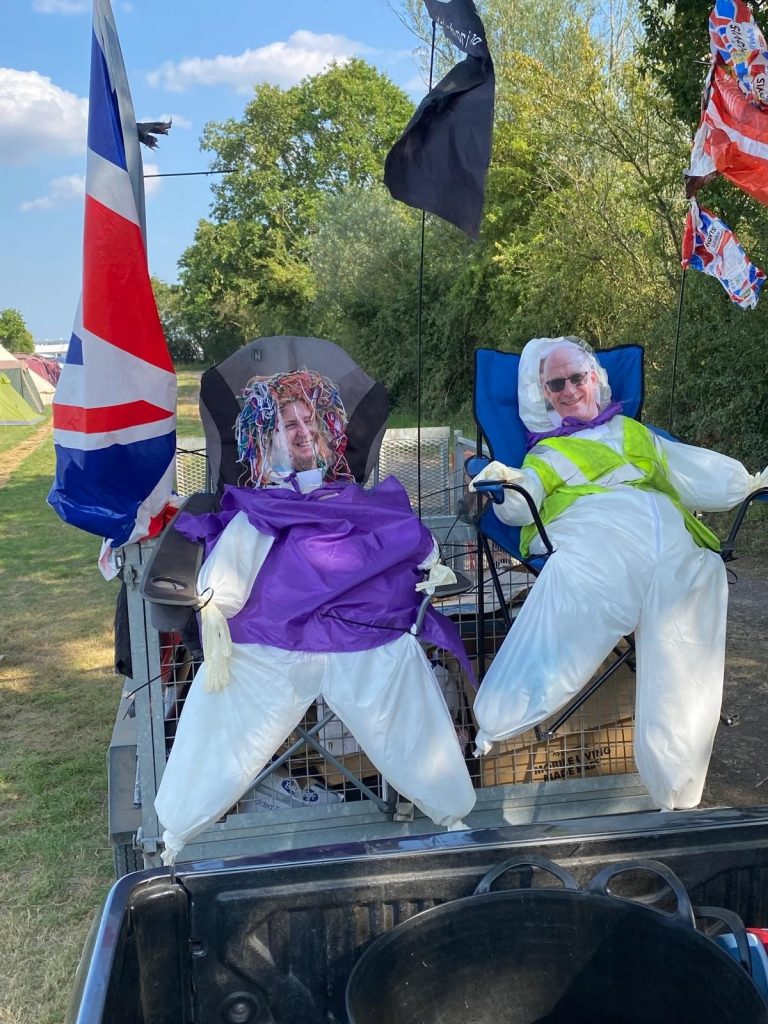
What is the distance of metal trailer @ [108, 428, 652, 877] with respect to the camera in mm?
2791

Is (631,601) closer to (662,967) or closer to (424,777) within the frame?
(424,777)

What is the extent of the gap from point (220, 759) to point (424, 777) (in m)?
0.57

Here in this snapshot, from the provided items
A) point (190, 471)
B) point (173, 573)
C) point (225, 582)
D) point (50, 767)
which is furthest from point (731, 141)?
point (50, 767)

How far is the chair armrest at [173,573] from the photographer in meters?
2.47

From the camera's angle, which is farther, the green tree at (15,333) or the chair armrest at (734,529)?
the green tree at (15,333)

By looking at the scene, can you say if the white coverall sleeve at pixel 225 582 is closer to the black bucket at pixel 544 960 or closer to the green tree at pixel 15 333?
the black bucket at pixel 544 960

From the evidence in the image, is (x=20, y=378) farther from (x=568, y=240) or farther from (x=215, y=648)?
(x=215, y=648)

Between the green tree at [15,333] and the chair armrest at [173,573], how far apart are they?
171 ft

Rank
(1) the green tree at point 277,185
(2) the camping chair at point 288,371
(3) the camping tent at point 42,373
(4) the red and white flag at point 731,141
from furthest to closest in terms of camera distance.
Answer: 1. (1) the green tree at point 277,185
2. (3) the camping tent at point 42,373
3. (4) the red and white flag at point 731,141
4. (2) the camping chair at point 288,371

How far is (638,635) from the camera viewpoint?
9.05 feet

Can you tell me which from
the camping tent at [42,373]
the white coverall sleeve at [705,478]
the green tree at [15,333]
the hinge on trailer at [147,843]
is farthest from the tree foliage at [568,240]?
the green tree at [15,333]

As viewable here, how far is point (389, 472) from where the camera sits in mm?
4887

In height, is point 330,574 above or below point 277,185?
below

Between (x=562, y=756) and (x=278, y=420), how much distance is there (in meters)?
1.49
